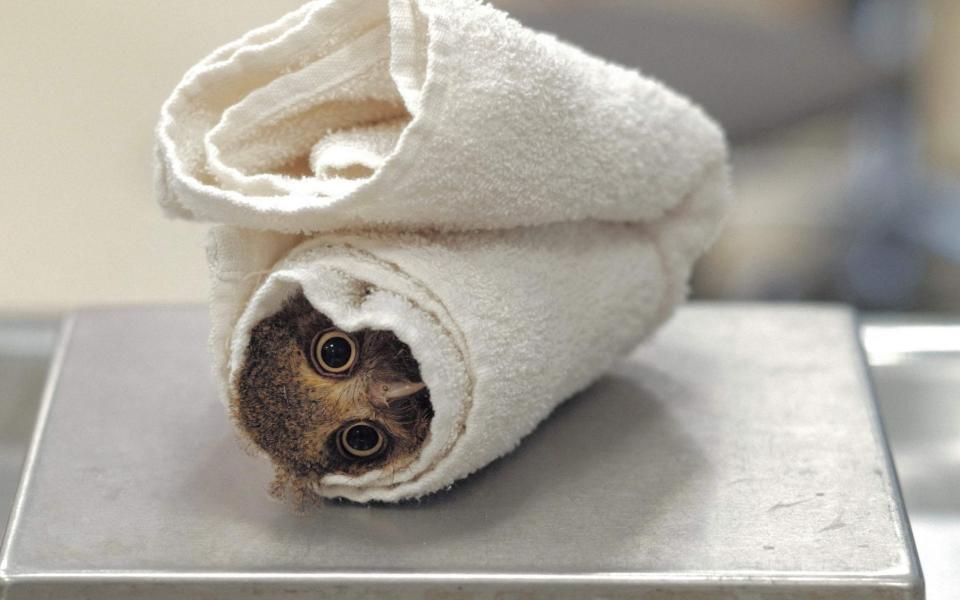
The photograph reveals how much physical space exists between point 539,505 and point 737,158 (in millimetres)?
977

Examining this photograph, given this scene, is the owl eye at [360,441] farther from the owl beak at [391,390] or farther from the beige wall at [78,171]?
the beige wall at [78,171]

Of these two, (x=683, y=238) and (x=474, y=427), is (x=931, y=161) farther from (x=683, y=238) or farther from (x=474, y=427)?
(x=474, y=427)

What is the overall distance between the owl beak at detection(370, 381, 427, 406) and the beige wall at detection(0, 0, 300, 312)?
92 centimetres

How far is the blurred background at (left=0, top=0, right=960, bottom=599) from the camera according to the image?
770mm

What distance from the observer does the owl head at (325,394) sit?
0.46 m

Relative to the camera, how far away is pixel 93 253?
1.44m

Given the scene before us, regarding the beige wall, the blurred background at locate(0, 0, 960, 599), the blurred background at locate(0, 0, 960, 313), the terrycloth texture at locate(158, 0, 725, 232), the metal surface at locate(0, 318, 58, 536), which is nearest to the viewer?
the terrycloth texture at locate(158, 0, 725, 232)

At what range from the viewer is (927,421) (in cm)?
66

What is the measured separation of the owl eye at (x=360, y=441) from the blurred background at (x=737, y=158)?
0.82 ft

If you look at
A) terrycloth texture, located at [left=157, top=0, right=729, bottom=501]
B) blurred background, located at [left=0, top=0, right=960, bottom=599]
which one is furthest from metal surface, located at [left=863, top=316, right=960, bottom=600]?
terrycloth texture, located at [left=157, top=0, right=729, bottom=501]

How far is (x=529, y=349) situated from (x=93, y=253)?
105cm

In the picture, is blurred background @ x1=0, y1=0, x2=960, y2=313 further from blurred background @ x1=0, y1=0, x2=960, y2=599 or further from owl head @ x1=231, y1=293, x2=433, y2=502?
owl head @ x1=231, y1=293, x2=433, y2=502

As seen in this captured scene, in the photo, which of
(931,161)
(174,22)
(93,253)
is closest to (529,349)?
(174,22)

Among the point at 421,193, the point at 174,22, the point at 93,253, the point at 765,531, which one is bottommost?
the point at 93,253
